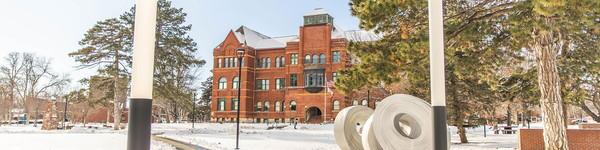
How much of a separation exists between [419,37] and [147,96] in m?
7.92

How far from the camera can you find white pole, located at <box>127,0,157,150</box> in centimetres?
296

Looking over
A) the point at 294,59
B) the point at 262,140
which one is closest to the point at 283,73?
the point at 294,59

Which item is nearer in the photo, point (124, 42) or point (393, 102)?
point (393, 102)

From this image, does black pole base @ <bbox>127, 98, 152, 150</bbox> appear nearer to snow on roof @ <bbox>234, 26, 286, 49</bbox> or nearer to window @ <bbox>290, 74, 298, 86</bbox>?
window @ <bbox>290, 74, 298, 86</bbox>

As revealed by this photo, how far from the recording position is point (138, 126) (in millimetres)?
2963

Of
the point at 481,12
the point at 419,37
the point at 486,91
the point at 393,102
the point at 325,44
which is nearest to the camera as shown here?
the point at 393,102

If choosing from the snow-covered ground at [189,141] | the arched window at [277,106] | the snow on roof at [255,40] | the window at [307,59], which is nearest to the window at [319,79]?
the window at [307,59]

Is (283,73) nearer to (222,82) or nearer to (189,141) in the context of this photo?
(222,82)

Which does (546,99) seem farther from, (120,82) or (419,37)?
(120,82)

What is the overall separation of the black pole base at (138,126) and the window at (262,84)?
164 ft

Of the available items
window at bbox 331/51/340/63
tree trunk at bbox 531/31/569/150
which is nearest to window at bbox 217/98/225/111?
window at bbox 331/51/340/63

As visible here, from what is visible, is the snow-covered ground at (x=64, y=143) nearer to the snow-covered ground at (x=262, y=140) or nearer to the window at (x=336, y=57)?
the snow-covered ground at (x=262, y=140)

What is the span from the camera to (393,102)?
8.61 metres

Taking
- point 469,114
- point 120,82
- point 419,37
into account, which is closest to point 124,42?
point 120,82
